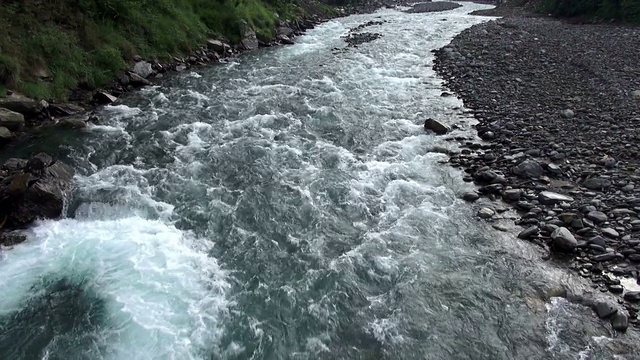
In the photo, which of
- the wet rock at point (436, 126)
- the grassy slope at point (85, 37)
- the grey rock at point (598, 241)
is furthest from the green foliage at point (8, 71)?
the grey rock at point (598, 241)

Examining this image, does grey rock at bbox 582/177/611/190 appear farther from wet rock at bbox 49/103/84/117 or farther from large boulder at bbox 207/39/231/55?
large boulder at bbox 207/39/231/55

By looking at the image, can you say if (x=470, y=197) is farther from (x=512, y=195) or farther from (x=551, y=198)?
(x=551, y=198)

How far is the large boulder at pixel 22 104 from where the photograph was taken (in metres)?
15.3

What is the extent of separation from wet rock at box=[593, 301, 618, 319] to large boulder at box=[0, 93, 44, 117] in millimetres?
19054

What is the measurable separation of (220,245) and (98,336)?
336 cm

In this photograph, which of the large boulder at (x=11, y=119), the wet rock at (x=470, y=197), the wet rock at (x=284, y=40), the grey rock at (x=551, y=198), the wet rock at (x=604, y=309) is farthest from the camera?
the wet rock at (x=284, y=40)

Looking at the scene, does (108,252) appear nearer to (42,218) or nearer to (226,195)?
(42,218)

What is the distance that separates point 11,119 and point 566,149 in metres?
19.4

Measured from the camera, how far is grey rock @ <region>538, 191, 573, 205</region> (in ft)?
37.7

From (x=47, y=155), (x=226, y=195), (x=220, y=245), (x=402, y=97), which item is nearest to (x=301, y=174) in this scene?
(x=226, y=195)

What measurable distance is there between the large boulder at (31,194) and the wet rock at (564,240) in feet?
42.1

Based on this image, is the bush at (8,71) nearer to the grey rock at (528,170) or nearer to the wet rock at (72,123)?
the wet rock at (72,123)

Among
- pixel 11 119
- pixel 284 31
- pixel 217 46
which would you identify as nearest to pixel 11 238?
pixel 11 119

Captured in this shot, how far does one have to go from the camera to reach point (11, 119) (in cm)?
1480
